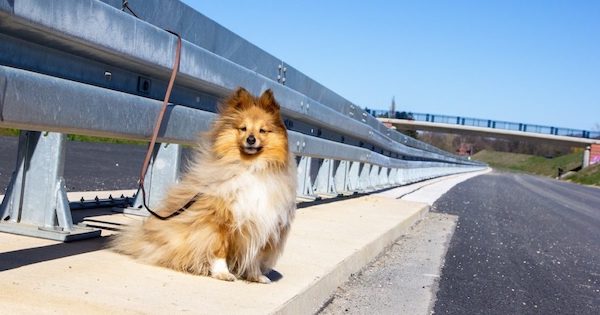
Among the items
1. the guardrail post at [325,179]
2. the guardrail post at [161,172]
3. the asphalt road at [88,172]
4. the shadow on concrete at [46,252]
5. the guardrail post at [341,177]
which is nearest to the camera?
the shadow on concrete at [46,252]

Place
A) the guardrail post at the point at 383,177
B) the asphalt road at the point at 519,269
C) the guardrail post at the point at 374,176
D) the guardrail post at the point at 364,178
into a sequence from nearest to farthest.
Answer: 1. the asphalt road at the point at 519,269
2. the guardrail post at the point at 364,178
3. the guardrail post at the point at 374,176
4. the guardrail post at the point at 383,177

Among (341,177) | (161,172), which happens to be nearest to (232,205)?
(161,172)

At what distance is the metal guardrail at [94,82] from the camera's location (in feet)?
12.0

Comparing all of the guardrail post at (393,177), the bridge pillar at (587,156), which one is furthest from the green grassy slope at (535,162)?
the guardrail post at (393,177)

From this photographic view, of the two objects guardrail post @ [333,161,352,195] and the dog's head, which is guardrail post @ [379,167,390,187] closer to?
guardrail post @ [333,161,352,195]

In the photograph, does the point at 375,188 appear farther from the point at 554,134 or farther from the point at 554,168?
the point at 554,168

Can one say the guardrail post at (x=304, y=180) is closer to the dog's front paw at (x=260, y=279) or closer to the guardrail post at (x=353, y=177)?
the guardrail post at (x=353, y=177)

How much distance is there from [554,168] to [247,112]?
463ft

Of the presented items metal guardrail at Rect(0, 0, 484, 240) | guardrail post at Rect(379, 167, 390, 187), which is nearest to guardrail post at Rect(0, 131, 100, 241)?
metal guardrail at Rect(0, 0, 484, 240)

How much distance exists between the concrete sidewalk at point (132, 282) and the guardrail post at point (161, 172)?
30 centimetres

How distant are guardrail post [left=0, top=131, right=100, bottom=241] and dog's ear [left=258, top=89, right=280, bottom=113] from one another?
1297mm

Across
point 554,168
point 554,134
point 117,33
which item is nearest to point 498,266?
point 117,33

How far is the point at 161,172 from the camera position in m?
6.59

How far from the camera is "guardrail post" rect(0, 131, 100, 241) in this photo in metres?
4.82
